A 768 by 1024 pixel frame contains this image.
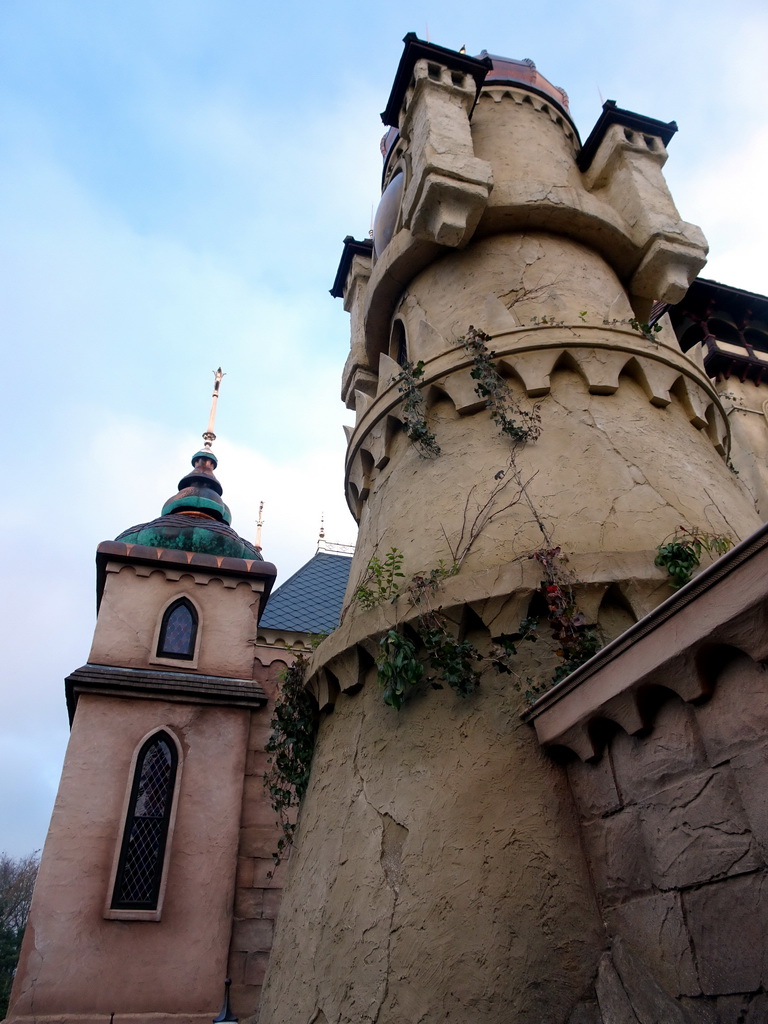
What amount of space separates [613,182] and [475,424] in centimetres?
361

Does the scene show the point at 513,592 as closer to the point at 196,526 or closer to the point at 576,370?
the point at 576,370

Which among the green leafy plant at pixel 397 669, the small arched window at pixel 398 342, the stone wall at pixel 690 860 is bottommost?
the stone wall at pixel 690 860

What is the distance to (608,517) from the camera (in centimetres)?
423

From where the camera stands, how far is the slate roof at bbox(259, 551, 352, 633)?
47.6 feet

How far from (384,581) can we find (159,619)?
8.89m

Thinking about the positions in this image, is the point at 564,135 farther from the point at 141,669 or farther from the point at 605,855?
the point at 141,669

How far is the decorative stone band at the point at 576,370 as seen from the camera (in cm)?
493

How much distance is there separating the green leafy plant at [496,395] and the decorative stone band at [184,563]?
890cm

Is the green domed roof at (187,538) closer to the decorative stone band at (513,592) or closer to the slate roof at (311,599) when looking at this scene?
the slate roof at (311,599)

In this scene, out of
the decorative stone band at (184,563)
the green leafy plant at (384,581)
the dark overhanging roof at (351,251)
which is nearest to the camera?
the green leafy plant at (384,581)

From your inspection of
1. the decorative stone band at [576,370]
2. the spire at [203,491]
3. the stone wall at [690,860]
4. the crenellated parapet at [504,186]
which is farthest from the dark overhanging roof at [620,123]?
the spire at [203,491]

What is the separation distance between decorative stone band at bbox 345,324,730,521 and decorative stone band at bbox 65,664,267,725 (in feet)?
23.4

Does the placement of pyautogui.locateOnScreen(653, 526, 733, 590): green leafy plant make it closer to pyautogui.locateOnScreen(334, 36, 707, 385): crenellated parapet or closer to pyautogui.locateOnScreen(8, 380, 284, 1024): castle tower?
pyautogui.locateOnScreen(334, 36, 707, 385): crenellated parapet

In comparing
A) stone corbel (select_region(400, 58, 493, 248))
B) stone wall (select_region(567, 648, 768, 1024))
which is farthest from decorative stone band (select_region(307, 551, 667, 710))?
stone corbel (select_region(400, 58, 493, 248))
